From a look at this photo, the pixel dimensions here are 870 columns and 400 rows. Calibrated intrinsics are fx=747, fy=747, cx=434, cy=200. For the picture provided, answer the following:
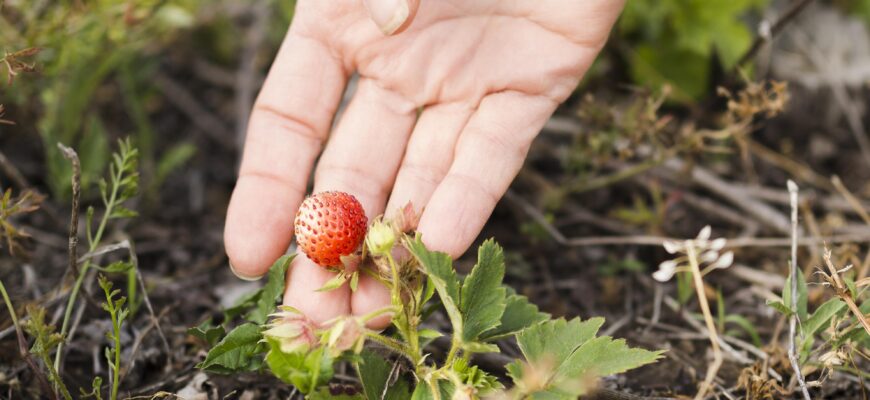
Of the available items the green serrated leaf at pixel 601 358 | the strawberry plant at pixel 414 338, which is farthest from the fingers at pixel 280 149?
the green serrated leaf at pixel 601 358

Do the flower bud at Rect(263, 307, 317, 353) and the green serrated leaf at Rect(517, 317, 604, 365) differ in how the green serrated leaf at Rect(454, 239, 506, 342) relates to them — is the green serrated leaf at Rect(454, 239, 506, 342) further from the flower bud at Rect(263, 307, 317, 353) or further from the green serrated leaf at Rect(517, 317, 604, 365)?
the flower bud at Rect(263, 307, 317, 353)

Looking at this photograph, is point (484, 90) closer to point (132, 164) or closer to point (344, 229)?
point (344, 229)

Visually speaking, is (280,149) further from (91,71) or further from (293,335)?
(91,71)

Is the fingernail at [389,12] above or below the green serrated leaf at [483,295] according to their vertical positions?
above

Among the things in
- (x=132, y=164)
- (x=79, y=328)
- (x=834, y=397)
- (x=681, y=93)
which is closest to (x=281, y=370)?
(x=132, y=164)

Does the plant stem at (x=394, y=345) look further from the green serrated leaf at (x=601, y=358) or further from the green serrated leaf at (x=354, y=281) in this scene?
the green serrated leaf at (x=601, y=358)

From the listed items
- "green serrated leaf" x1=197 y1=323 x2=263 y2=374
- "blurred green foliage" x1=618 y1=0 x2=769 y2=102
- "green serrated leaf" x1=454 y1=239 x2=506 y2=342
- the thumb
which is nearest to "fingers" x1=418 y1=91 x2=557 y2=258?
"green serrated leaf" x1=454 y1=239 x2=506 y2=342
